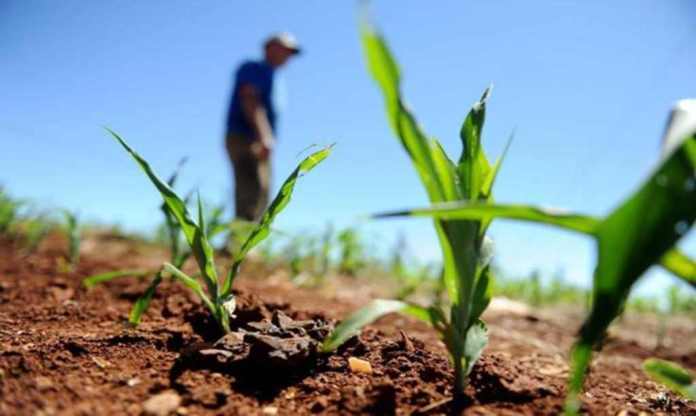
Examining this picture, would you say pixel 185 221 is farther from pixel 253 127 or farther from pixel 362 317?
pixel 253 127

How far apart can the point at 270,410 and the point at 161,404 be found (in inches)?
7.3

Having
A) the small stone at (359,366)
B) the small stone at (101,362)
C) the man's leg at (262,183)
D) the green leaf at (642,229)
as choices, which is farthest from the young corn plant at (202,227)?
the man's leg at (262,183)

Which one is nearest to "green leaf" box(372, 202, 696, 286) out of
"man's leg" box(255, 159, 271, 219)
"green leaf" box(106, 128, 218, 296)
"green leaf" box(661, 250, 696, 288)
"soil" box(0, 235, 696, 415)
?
"green leaf" box(661, 250, 696, 288)

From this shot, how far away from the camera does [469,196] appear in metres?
0.81

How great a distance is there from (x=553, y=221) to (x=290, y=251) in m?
2.86

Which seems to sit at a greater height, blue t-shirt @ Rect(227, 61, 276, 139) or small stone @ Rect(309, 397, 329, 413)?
blue t-shirt @ Rect(227, 61, 276, 139)

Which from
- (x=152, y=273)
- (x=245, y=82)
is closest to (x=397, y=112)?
(x=152, y=273)

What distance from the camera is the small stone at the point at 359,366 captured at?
1.00 m

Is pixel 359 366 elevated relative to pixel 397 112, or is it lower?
lower

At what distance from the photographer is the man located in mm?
4457

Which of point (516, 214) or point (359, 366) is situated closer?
point (516, 214)

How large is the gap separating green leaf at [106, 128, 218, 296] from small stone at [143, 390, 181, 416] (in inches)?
12.6

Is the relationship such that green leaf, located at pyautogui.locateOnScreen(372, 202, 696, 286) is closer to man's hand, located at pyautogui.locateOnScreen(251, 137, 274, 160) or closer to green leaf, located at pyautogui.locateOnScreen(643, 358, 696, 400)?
green leaf, located at pyautogui.locateOnScreen(643, 358, 696, 400)

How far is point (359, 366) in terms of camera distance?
100cm
